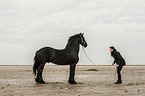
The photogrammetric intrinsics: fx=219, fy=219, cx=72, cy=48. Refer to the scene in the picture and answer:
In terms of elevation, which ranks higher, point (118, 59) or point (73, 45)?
point (73, 45)

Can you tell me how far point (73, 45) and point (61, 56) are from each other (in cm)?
121

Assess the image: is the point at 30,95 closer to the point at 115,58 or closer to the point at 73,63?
the point at 73,63

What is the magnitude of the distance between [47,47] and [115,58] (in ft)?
15.0

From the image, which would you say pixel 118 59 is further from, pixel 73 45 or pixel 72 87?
pixel 72 87

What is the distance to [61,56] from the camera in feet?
46.8

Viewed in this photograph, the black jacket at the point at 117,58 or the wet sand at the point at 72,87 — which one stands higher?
the black jacket at the point at 117,58

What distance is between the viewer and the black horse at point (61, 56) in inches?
551

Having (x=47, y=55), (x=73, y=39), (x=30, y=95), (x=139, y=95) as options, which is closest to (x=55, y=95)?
(x=30, y=95)

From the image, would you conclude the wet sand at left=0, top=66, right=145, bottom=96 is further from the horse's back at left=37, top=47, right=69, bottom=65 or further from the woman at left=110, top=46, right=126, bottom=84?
the horse's back at left=37, top=47, right=69, bottom=65

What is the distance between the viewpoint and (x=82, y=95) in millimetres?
9094

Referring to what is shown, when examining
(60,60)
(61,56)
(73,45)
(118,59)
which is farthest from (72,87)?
(118,59)

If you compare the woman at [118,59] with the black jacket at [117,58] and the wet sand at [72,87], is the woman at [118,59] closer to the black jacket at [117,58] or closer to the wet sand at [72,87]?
the black jacket at [117,58]

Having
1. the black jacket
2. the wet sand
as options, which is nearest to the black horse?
the wet sand

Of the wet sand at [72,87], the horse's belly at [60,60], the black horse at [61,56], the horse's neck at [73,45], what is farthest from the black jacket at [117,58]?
the horse's belly at [60,60]
